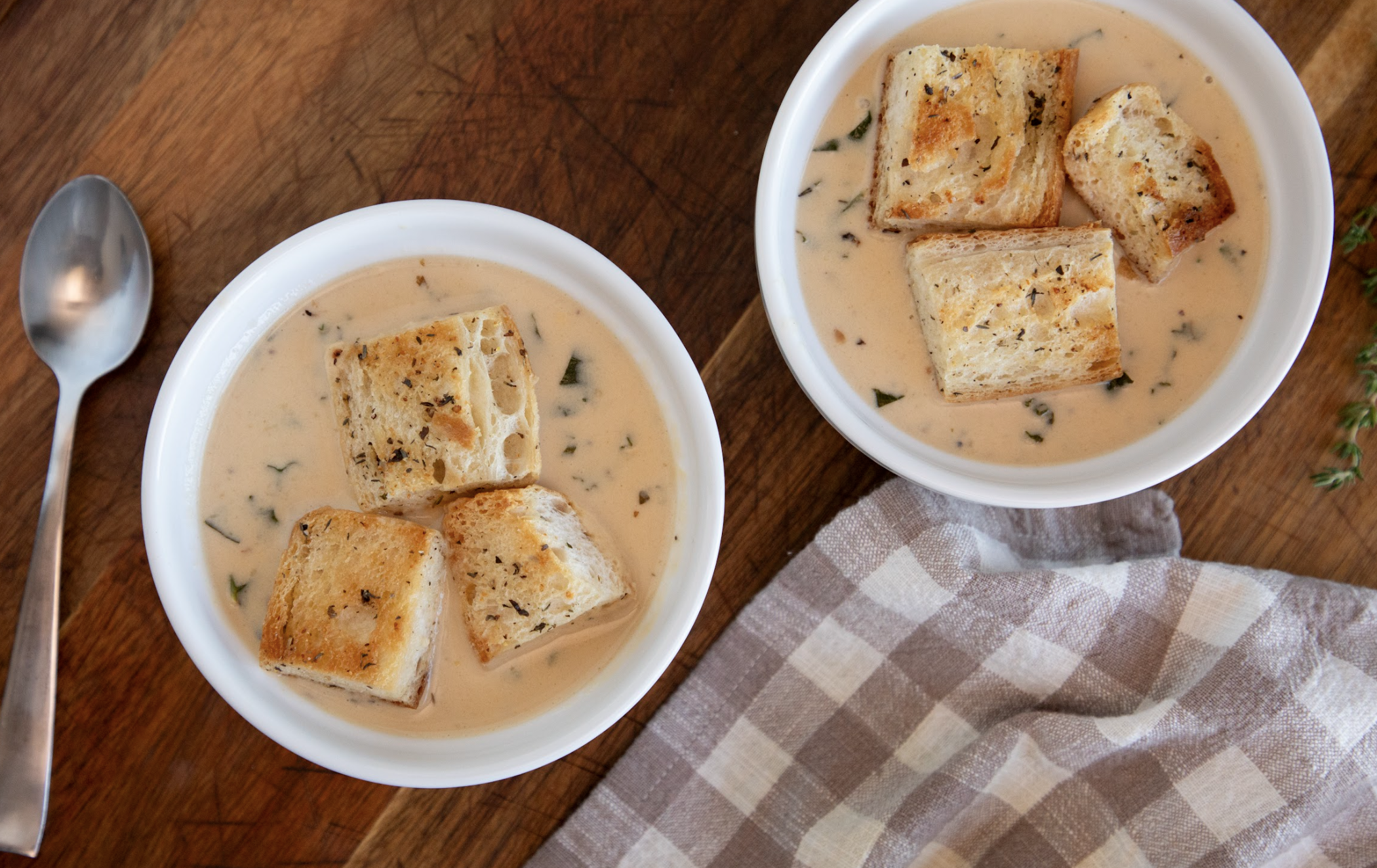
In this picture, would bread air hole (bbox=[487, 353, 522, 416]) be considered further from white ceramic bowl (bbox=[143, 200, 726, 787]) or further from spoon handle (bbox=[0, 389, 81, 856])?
spoon handle (bbox=[0, 389, 81, 856])

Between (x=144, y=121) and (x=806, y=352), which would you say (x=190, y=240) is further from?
(x=806, y=352)

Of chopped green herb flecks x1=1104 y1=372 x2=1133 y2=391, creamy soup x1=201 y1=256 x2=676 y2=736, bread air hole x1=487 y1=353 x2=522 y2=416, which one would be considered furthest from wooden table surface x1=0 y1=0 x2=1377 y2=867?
chopped green herb flecks x1=1104 y1=372 x2=1133 y2=391

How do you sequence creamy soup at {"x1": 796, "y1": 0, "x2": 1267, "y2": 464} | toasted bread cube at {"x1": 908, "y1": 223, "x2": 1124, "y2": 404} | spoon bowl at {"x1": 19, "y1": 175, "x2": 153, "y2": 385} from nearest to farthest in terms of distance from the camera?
toasted bread cube at {"x1": 908, "y1": 223, "x2": 1124, "y2": 404} → creamy soup at {"x1": 796, "y1": 0, "x2": 1267, "y2": 464} → spoon bowl at {"x1": 19, "y1": 175, "x2": 153, "y2": 385}

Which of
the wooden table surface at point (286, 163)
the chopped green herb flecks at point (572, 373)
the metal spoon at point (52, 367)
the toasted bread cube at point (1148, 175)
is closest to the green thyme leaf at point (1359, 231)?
the wooden table surface at point (286, 163)

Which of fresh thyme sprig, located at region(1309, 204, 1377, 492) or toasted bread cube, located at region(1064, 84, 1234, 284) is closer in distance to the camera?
toasted bread cube, located at region(1064, 84, 1234, 284)

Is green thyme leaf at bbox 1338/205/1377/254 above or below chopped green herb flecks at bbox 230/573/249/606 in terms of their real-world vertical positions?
above

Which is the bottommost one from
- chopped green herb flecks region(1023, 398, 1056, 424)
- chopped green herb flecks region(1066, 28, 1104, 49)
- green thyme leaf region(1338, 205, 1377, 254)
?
chopped green herb flecks region(1023, 398, 1056, 424)
